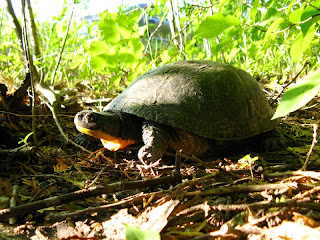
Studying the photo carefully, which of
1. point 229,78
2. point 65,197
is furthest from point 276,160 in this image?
point 65,197

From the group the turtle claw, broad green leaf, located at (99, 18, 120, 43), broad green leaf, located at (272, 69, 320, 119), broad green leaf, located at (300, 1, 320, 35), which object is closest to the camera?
broad green leaf, located at (272, 69, 320, 119)

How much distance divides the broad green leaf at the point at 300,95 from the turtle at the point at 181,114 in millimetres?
1397

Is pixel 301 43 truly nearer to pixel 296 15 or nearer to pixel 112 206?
pixel 296 15

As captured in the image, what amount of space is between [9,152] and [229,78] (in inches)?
83.9

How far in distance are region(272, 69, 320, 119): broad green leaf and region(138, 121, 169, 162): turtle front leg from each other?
1.42 meters

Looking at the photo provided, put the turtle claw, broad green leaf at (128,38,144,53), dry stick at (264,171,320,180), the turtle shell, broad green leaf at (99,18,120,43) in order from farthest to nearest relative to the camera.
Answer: broad green leaf at (128,38,144,53), broad green leaf at (99,18,120,43), the turtle shell, the turtle claw, dry stick at (264,171,320,180)

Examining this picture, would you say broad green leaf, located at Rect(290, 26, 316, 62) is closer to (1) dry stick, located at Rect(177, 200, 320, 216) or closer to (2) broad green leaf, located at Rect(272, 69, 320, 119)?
(2) broad green leaf, located at Rect(272, 69, 320, 119)

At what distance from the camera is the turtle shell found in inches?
93.2

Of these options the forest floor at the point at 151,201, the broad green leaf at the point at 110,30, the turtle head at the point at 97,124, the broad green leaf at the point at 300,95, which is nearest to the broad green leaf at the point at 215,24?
the broad green leaf at the point at 300,95

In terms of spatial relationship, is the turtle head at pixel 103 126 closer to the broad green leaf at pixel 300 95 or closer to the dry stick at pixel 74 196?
the dry stick at pixel 74 196

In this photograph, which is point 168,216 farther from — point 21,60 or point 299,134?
point 21,60

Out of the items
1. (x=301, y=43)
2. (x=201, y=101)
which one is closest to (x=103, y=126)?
(x=201, y=101)

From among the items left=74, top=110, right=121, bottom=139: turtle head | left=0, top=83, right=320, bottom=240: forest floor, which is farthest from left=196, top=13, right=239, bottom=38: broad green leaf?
left=74, top=110, right=121, bottom=139: turtle head

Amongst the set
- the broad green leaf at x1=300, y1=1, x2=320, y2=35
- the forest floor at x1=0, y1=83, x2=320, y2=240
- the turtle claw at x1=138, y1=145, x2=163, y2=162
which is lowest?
the turtle claw at x1=138, y1=145, x2=163, y2=162
